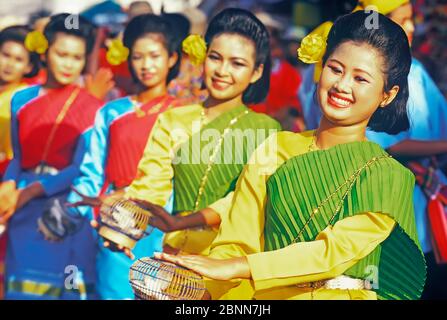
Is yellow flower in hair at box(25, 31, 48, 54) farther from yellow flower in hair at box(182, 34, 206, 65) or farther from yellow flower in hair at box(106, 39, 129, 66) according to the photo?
yellow flower in hair at box(182, 34, 206, 65)

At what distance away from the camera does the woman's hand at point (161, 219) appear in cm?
426

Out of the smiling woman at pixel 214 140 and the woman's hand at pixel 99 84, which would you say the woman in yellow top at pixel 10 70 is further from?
the smiling woman at pixel 214 140

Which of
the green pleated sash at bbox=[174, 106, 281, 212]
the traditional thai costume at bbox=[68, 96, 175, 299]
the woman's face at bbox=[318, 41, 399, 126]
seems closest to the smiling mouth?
the woman's face at bbox=[318, 41, 399, 126]

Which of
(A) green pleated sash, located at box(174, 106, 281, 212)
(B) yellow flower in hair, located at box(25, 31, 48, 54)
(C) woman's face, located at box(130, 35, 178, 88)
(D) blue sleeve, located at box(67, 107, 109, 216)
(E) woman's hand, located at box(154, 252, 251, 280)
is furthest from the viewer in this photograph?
(B) yellow flower in hair, located at box(25, 31, 48, 54)

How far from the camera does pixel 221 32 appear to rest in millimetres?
4297

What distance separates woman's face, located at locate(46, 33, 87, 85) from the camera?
4812 mm

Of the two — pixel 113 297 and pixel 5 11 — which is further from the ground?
pixel 5 11

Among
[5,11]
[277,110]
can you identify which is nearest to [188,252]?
[277,110]

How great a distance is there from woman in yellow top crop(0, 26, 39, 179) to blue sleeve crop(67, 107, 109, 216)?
439 mm

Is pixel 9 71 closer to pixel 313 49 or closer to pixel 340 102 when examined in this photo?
pixel 313 49

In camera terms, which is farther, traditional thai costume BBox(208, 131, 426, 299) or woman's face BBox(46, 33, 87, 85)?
woman's face BBox(46, 33, 87, 85)

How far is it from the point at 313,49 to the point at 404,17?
780 millimetres

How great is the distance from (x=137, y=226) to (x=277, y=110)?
925mm
